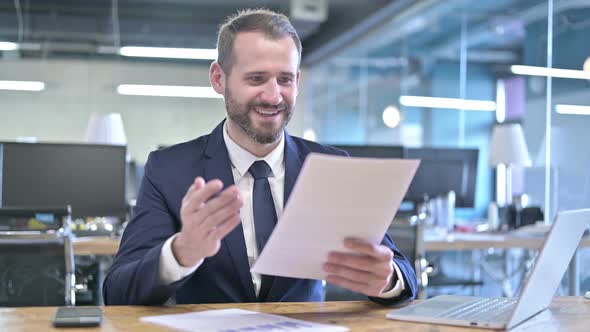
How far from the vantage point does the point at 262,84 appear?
1.80 meters

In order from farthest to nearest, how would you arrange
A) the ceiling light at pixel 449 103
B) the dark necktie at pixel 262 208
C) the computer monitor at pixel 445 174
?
the ceiling light at pixel 449 103
the computer monitor at pixel 445 174
the dark necktie at pixel 262 208

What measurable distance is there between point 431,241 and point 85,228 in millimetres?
2050

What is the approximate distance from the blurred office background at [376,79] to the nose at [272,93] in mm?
2646

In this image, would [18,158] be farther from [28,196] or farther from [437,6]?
[437,6]

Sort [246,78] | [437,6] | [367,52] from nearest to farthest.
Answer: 1. [246,78]
2. [437,6]
3. [367,52]

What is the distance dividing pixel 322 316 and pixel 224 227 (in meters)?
0.33

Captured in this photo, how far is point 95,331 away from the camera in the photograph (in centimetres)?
133

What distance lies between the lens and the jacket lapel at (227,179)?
175cm

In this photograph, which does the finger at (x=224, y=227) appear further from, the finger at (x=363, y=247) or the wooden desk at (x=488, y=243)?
the wooden desk at (x=488, y=243)

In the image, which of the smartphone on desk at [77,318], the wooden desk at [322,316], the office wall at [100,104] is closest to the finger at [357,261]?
the wooden desk at [322,316]

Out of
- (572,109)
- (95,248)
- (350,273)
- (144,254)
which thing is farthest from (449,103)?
(350,273)

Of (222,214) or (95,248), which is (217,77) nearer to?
(222,214)

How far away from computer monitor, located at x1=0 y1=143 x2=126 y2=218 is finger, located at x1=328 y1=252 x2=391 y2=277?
2.93m

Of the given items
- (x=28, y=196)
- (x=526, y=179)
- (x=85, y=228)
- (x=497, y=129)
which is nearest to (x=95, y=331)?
(x=28, y=196)
